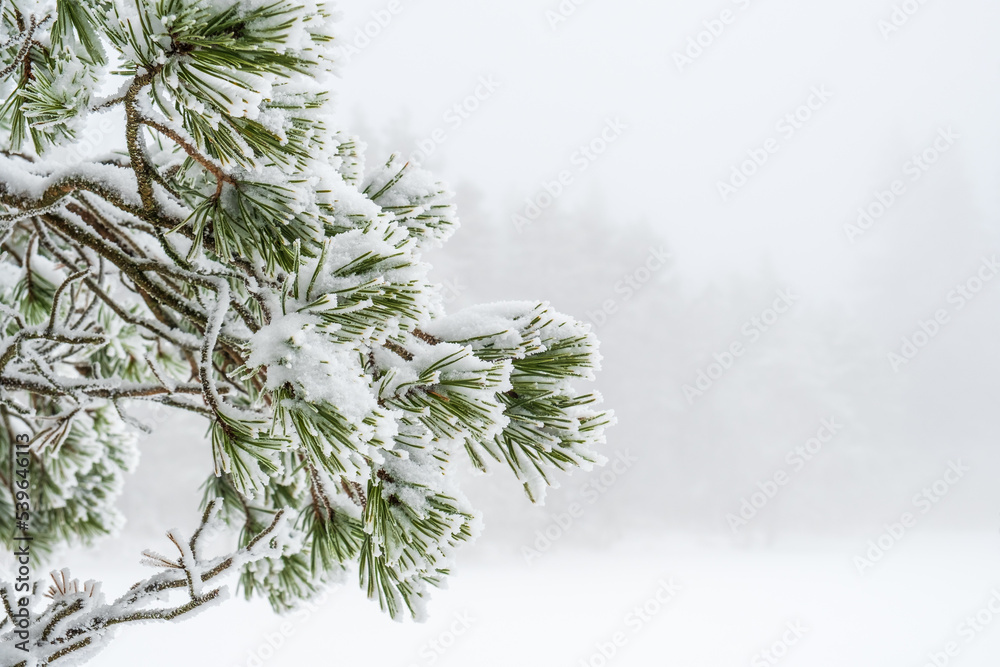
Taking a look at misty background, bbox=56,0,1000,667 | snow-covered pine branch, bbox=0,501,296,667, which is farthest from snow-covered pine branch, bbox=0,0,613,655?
misty background, bbox=56,0,1000,667

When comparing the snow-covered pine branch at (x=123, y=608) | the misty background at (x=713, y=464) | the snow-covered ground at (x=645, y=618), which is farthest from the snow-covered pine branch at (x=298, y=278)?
the snow-covered ground at (x=645, y=618)

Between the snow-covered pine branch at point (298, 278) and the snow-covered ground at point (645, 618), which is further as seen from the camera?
the snow-covered ground at point (645, 618)

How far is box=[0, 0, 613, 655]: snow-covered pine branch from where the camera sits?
79cm

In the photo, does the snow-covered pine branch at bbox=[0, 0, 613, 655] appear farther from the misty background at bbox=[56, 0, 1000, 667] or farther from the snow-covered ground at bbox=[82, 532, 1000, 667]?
the snow-covered ground at bbox=[82, 532, 1000, 667]

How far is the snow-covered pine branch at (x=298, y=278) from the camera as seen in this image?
79 centimetres

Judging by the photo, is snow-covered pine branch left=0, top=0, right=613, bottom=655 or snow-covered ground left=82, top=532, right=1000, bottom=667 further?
snow-covered ground left=82, top=532, right=1000, bottom=667

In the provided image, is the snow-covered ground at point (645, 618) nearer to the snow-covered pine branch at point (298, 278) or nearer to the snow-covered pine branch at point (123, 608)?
the snow-covered pine branch at point (123, 608)

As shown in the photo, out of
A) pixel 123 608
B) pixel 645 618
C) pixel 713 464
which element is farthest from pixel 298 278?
pixel 713 464

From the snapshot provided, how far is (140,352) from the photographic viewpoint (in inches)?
98.0

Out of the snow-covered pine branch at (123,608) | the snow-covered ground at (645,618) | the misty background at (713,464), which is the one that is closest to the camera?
the snow-covered pine branch at (123,608)

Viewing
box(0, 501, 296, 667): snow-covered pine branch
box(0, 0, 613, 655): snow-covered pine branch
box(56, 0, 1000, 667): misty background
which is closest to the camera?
box(0, 0, 613, 655): snow-covered pine branch

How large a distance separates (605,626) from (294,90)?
15470 millimetres

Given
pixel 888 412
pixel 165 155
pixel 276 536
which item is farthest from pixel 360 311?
pixel 888 412

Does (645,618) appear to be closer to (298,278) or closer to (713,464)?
(713,464)
